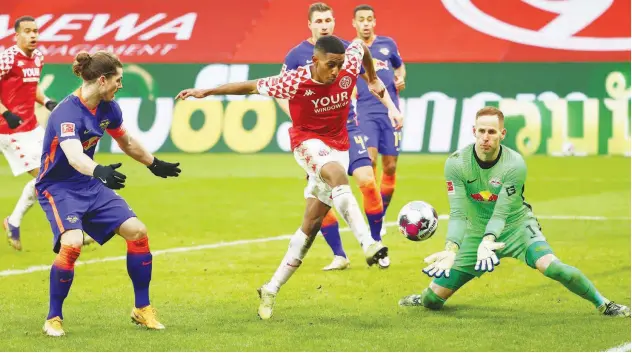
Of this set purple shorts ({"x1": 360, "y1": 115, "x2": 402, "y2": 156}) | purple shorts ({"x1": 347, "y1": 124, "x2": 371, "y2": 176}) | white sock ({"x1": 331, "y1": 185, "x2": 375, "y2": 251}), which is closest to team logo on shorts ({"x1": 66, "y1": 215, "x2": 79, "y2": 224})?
white sock ({"x1": 331, "y1": 185, "x2": 375, "y2": 251})

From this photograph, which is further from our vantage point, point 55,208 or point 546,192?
point 546,192

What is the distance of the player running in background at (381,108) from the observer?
539 inches

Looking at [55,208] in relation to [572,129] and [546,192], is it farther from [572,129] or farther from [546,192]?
[572,129]

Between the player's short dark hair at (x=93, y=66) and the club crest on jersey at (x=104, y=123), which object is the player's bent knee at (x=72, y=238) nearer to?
the club crest on jersey at (x=104, y=123)

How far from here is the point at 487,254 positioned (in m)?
8.62

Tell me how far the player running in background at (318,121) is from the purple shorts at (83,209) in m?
1.02

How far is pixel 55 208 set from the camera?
28.7 ft

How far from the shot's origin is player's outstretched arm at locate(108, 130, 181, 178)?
9.12 m

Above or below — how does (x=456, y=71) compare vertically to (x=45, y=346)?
above

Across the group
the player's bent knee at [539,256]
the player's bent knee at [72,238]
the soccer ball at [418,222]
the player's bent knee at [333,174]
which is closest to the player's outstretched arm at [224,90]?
the player's bent knee at [333,174]

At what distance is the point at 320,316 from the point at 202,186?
988 centimetres

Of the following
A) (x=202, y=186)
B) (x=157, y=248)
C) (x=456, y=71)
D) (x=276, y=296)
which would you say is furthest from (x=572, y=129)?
(x=276, y=296)

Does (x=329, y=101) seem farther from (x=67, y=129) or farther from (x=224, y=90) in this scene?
(x=67, y=129)

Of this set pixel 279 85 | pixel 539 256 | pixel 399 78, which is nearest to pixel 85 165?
pixel 279 85
